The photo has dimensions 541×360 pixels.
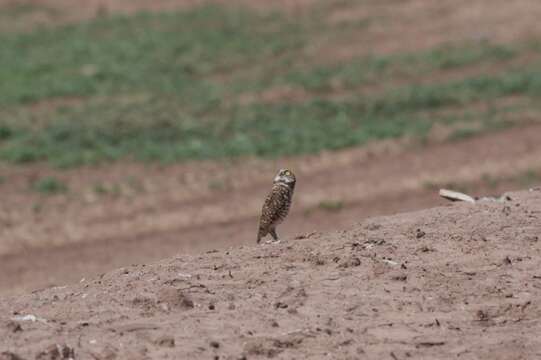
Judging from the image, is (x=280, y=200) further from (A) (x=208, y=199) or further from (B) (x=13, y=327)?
(A) (x=208, y=199)

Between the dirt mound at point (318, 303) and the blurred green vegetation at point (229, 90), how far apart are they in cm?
1612

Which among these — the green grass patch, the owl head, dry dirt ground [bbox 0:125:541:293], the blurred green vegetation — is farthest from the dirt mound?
the blurred green vegetation

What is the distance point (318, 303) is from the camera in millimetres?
9266

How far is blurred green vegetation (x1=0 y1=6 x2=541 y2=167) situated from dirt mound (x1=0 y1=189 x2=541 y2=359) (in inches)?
635

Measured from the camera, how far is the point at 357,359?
8438mm

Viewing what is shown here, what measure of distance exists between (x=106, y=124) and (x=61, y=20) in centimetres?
1899

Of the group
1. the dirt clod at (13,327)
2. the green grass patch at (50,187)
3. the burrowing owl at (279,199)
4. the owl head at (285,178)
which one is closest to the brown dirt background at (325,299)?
the dirt clod at (13,327)

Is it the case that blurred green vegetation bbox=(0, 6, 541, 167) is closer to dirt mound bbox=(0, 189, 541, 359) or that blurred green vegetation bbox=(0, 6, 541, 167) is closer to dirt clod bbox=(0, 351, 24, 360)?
dirt mound bbox=(0, 189, 541, 359)

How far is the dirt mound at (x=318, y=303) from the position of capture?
8461 mm

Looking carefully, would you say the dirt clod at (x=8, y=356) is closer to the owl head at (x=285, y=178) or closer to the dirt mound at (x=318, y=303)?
the dirt mound at (x=318, y=303)

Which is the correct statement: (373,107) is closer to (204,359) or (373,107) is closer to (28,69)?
(28,69)

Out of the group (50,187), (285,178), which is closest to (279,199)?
(285,178)

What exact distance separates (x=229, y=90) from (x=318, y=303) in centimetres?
2570

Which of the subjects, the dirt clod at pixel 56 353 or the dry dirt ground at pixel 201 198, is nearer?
the dirt clod at pixel 56 353
